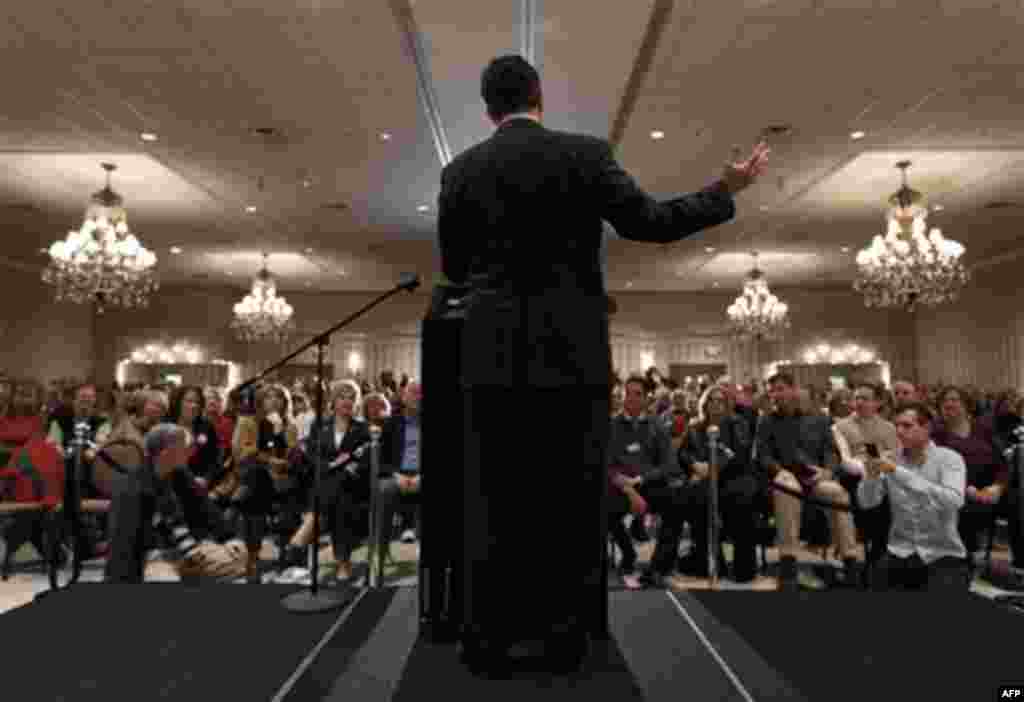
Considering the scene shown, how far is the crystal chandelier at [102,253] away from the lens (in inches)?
325

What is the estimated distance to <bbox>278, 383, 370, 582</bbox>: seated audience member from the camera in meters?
4.77

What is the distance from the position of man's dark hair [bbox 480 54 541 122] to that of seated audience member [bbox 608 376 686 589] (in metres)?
3.33

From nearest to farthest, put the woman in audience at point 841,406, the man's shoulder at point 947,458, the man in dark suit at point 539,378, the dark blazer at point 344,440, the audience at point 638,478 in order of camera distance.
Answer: the man in dark suit at point 539,378 → the man's shoulder at point 947,458 → the audience at point 638,478 → the dark blazer at point 344,440 → the woman in audience at point 841,406

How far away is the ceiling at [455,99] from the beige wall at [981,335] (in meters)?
3.21

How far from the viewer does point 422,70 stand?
566 cm

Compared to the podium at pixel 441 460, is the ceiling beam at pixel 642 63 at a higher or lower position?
higher

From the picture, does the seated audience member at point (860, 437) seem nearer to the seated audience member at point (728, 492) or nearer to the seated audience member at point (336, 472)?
the seated audience member at point (728, 492)

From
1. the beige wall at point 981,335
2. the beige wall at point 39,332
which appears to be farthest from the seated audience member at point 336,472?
the beige wall at point 981,335

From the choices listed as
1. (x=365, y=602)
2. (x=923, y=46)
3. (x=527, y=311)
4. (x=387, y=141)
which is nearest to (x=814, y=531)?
(x=923, y=46)

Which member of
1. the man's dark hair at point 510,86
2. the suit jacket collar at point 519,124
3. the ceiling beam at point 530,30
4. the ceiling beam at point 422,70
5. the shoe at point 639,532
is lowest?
the shoe at point 639,532

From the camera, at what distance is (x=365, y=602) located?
241cm

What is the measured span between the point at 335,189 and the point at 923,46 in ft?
22.5

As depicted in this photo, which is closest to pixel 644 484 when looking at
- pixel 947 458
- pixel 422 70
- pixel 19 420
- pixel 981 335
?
pixel 947 458

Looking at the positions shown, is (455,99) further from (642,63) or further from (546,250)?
(546,250)
